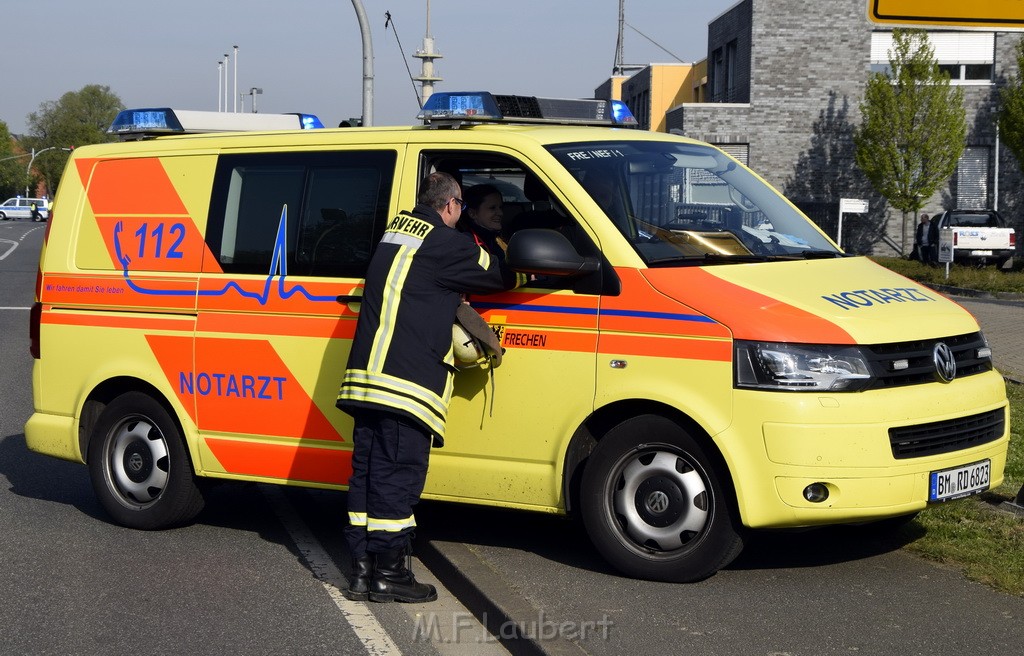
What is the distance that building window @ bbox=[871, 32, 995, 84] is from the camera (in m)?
44.2

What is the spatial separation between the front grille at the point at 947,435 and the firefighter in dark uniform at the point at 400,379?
186 cm

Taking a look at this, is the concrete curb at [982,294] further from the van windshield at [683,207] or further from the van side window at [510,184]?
the van side window at [510,184]

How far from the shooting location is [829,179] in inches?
1799

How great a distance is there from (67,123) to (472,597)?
5895 inches

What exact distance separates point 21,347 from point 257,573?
38.2 feet

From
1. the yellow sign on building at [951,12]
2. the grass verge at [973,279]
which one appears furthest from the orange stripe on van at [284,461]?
the grass verge at [973,279]

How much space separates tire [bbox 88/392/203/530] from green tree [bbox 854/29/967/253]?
37243mm

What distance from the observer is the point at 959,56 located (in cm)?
4466

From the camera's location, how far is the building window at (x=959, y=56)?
44.2 metres

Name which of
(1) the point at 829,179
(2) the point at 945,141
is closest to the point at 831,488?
(2) the point at 945,141

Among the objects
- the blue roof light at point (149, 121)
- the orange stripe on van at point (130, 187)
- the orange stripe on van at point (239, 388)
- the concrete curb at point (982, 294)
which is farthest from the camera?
the concrete curb at point (982, 294)

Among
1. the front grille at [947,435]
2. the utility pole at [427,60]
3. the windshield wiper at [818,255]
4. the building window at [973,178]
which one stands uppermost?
the utility pole at [427,60]

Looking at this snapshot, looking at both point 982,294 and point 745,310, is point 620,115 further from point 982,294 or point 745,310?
point 982,294

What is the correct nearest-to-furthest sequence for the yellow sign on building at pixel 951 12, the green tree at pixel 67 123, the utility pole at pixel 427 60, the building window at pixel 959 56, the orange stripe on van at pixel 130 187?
the yellow sign on building at pixel 951 12, the orange stripe on van at pixel 130 187, the utility pole at pixel 427 60, the building window at pixel 959 56, the green tree at pixel 67 123
